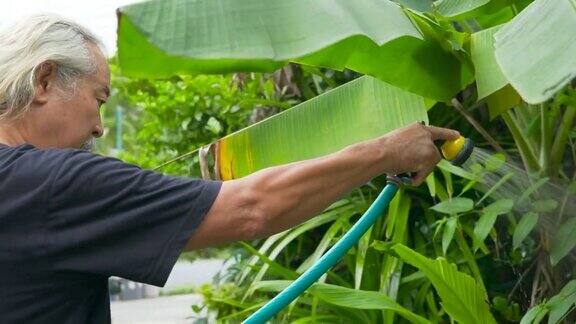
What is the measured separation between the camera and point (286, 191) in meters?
2.01

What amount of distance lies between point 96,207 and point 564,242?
154 centimetres

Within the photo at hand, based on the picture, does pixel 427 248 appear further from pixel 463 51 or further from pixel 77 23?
pixel 77 23

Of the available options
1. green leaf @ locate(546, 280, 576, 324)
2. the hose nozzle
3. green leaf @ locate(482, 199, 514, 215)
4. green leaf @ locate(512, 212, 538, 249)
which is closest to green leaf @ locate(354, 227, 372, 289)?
green leaf @ locate(482, 199, 514, 215)

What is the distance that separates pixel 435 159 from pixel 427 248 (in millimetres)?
1600

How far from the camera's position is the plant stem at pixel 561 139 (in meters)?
3.20

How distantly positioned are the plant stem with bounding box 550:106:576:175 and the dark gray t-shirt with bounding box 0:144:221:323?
157 cm

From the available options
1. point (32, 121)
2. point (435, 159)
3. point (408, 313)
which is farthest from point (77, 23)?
point (408, 313)

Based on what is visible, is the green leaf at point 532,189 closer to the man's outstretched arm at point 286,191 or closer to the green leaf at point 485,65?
the green leaf at point 485,65

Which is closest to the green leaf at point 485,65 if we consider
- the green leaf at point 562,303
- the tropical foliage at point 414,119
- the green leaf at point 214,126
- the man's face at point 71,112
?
the tropical foliage at point 414,119

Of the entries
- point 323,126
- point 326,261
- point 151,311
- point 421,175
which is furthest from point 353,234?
point 151,311

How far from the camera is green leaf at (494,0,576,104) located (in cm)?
172

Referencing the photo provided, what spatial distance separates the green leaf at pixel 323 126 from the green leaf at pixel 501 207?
0.47m

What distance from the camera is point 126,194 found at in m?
1.95

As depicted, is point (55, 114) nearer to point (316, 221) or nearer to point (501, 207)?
point (501, 207)
